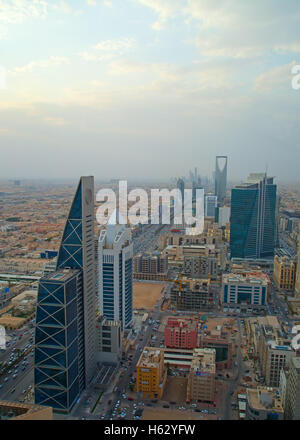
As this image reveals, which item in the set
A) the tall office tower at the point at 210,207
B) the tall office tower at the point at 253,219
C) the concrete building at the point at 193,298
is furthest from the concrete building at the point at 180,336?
the tall office tower at the point at 210,207

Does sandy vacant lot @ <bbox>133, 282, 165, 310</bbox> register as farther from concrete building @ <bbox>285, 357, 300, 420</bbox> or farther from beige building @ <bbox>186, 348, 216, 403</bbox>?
concrete building @ <bbox>285, 357, 300, 420</bbox>

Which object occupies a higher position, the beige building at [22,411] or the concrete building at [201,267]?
the beige building at [22,411]

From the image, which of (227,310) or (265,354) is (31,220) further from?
(265,354)

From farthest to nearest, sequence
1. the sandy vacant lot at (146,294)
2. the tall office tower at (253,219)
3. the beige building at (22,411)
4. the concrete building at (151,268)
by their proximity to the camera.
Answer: the tall office tower at (253,219) → the concrete building at (151,268) → the sandy vacant lot at (146,294) → the beige building at (22,411)

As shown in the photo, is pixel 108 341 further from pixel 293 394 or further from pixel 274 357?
pixel 293 394

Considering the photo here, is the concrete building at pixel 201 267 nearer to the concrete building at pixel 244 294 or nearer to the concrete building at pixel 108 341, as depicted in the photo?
the concrete building at pixel 244 294

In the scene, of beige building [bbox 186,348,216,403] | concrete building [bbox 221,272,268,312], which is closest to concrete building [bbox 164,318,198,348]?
beige building [bbox 186,348,216,403]

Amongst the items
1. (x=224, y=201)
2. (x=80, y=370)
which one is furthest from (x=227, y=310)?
(x=224, y=201)
